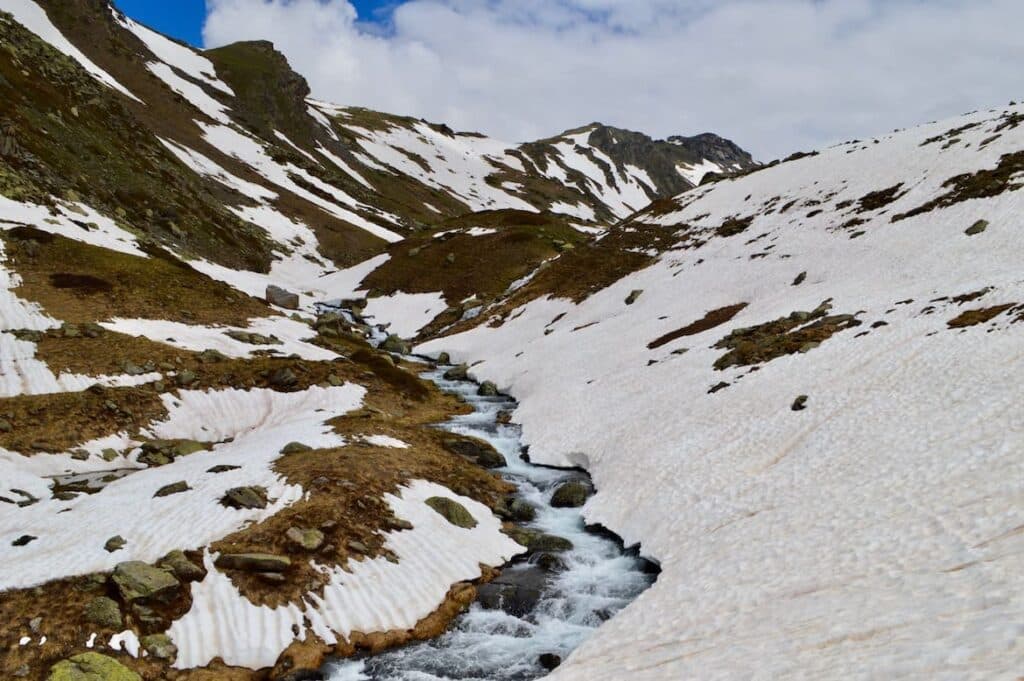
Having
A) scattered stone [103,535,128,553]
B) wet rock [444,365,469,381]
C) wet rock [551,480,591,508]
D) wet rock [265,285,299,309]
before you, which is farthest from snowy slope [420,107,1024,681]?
wet rock [265,285,299,309]

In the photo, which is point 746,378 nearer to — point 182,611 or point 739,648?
point 739,648

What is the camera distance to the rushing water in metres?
15.0

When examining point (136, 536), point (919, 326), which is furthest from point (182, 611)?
point (919, 326)

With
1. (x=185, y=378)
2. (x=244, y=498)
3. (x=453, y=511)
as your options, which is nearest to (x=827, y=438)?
(x=453, y=511)

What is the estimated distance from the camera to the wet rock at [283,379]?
113ft

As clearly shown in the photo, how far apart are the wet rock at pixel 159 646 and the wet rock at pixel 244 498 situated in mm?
5398

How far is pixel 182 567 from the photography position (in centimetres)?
1603

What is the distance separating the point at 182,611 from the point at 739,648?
13.0 m

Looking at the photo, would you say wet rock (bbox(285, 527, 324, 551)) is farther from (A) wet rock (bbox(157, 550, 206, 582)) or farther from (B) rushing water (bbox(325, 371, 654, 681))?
(B) rushing water (bbox(325, 371, 654, 681))

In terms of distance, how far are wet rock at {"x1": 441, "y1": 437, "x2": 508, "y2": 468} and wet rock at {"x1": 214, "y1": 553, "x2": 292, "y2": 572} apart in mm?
12559

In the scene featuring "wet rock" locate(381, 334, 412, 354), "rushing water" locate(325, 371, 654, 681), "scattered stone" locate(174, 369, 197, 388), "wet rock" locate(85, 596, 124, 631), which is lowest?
"rushing water" locate(325, 371, 654, 681)

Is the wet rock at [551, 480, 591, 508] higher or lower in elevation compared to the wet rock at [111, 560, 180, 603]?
higher

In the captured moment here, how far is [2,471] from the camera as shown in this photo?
2217cm

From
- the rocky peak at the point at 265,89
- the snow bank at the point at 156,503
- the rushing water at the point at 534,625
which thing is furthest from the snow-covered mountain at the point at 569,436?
the rocky peak at the point at 265,89
